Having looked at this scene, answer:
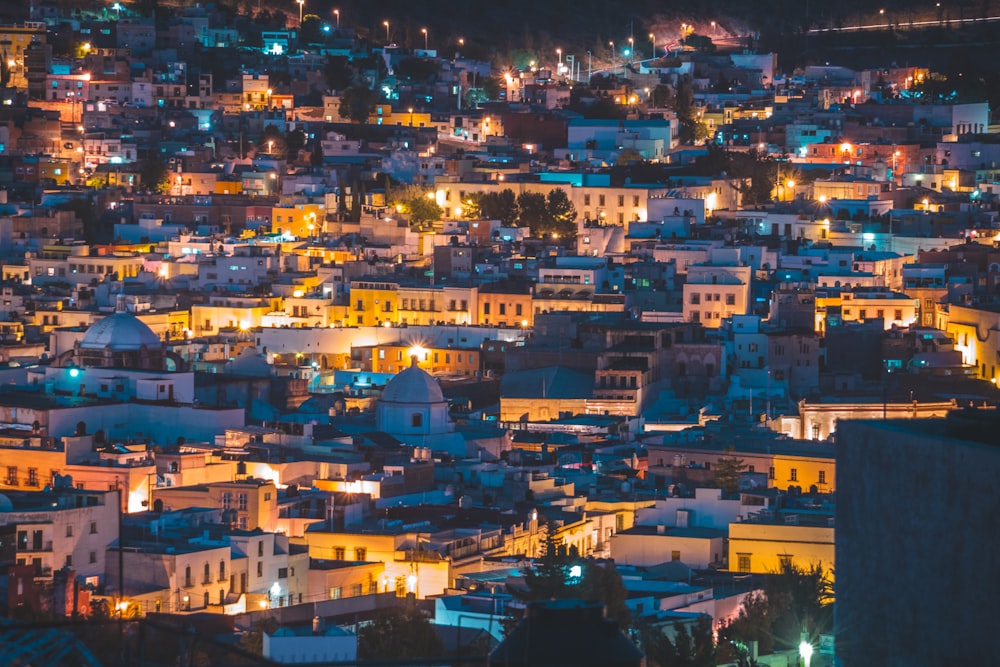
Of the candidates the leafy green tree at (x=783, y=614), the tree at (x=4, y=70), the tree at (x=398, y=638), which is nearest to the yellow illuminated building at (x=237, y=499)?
the leafy green tree at (x=783, y=614)

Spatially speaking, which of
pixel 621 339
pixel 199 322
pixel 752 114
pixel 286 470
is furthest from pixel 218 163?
pixel 286 470

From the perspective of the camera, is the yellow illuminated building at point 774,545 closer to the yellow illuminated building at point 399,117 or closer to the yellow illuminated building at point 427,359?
the yellow illuminated building at point 427,359

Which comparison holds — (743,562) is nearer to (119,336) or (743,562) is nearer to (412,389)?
(412,389)

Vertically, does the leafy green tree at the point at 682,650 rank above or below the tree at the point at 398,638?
above

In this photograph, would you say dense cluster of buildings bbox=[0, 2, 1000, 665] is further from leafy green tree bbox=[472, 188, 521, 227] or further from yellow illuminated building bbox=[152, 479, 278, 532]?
leafy green tree bbox=[472, 188, 521, 227]

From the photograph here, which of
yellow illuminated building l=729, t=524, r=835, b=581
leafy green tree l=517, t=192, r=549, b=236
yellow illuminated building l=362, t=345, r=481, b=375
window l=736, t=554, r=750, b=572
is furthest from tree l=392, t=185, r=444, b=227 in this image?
window l=736, t=554, r=750, b=572
